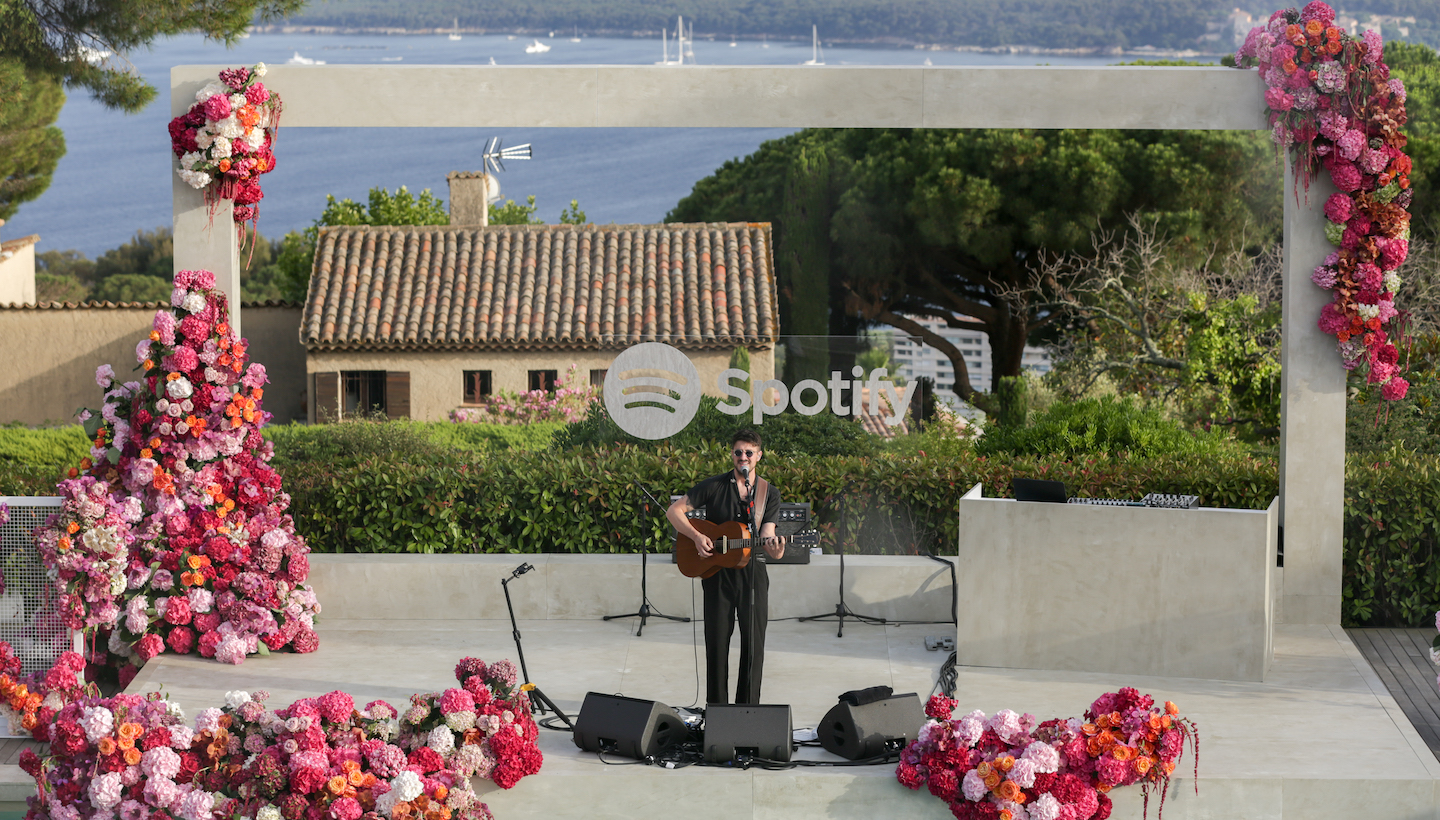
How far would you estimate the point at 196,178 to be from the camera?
7941 millimetres

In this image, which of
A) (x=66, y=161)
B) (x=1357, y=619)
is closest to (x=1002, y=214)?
(x=1357, y=619)

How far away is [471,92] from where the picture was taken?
842 cm

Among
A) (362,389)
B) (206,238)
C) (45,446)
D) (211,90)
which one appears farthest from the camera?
(362,389)

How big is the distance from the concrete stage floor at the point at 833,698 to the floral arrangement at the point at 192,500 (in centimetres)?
21

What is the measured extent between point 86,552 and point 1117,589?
5.27 m

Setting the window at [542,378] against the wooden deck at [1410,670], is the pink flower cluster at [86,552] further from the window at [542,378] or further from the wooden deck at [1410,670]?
the window at [542,378]

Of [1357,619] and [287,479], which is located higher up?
[287,479]

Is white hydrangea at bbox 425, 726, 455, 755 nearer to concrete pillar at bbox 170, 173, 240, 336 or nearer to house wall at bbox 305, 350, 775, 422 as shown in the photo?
concrete pillar at bbox 170, 173, 240, 336

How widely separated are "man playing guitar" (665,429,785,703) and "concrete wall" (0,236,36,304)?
25.0 m

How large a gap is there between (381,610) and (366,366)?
1533 centimetres

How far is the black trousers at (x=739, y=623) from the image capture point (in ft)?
21.0

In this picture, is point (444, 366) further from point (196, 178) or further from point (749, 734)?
point (749, 734)

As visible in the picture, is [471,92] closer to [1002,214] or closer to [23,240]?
[1002,214]

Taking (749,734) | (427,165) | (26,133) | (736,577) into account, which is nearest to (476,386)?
(26,133)
